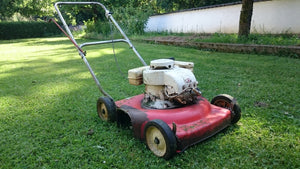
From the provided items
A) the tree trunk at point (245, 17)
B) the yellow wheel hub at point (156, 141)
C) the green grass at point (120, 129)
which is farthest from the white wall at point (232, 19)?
the yellow wheel hub at point (156, 141)

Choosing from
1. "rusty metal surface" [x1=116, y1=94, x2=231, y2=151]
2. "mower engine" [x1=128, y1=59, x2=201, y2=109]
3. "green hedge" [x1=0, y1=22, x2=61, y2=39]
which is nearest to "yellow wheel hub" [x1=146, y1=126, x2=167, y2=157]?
"rusty metal surface" [x1=116, y1=94, x2=231, y2=151]

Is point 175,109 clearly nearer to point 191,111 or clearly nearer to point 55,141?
point 191,111

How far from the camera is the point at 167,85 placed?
2178 mm

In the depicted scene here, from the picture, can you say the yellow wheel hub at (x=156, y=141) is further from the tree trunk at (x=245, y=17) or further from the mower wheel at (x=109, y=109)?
the tree trunk at (x=245, y=17)

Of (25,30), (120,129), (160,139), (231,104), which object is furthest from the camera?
(25,30)

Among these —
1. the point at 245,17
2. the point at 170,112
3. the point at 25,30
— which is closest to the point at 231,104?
the point at 170,112

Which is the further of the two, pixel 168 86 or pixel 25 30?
pixel 25 30

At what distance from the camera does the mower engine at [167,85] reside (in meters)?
2.12

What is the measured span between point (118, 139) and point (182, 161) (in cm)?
72

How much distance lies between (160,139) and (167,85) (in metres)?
0.52

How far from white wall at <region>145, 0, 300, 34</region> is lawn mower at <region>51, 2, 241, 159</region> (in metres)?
7.65

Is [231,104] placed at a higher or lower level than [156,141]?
higher

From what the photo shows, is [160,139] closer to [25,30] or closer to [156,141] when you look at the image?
[156,141]

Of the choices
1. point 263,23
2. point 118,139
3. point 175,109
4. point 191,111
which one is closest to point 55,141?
point 118,139
